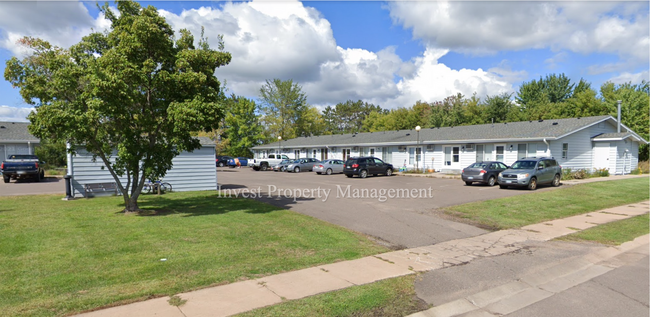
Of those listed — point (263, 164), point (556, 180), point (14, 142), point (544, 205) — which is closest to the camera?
point (544, 205)

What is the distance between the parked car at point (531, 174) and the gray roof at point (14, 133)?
139 feet

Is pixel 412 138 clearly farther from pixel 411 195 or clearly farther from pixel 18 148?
pixel 18 148

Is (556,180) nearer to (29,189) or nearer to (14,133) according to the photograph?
(29,189)

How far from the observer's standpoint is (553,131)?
24781 millimetres

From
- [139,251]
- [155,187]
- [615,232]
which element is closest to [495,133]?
[615,232]

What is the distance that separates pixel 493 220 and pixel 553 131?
17.8 metres

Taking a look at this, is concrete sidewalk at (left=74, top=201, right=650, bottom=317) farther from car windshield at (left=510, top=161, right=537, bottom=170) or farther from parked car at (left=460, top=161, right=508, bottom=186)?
parked car at (left=460, top=161, right=508, bottom=186)

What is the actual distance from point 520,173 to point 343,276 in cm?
1564

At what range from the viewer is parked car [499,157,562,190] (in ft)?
59.1

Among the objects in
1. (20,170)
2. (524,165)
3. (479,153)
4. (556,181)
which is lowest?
(556,181)

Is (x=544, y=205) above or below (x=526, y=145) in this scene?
below

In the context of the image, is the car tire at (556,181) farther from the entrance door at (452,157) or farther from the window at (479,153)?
the entrance door at (452,157)

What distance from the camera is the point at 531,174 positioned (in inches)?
711

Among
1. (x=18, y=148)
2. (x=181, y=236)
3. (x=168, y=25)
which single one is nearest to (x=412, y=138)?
(x=168, y=25)
